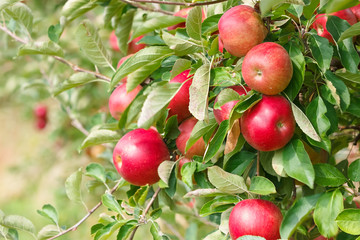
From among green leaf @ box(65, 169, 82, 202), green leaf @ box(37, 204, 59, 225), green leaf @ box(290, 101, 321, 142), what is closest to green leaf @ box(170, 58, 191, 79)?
green leaf @ box(290, 101, 321, 142)

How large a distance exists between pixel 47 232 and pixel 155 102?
51cm

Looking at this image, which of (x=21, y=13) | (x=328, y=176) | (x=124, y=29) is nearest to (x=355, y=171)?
(x=328, y=176)

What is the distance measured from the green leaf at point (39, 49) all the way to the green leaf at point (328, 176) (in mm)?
726

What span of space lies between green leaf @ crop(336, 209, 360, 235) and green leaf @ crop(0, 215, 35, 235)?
75 centimetres

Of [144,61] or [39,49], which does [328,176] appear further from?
[39,49]

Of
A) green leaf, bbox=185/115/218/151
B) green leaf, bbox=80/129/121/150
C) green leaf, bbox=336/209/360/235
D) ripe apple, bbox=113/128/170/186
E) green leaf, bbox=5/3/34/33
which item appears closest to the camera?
green leaf, bbox=336/209/360/235

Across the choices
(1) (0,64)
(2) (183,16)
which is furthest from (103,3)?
(1) (0,64)

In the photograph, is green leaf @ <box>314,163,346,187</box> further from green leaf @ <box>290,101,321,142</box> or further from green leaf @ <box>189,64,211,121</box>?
green leaf @ <box>189,64,211,121</box>

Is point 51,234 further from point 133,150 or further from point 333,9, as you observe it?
point 333,9

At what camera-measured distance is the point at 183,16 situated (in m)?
1.12

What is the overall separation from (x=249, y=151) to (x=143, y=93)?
0.86 feet

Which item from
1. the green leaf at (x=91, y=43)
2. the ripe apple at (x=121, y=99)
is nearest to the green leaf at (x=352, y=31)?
the ripe apple at (x=121, y=99)

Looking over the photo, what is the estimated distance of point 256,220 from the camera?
2.61 ft

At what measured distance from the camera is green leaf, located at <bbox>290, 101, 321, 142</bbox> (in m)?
0.77
